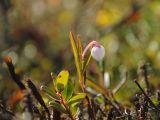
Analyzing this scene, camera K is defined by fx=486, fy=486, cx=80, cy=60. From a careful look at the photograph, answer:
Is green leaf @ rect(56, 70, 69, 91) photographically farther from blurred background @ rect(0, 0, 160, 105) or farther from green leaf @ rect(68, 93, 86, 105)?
blurred background @ rect(0, 0, 160, 105)

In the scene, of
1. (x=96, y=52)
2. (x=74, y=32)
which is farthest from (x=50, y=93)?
(x=74, y=32)

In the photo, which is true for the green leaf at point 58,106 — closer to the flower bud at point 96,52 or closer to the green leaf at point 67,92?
the green leaf at point 67,92

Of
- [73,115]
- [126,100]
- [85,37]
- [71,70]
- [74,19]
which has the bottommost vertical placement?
[73,115]

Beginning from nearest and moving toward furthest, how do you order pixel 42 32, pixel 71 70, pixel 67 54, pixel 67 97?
pixel 67 97, pixel 71 70, pixel 67 54, pixel 42 32

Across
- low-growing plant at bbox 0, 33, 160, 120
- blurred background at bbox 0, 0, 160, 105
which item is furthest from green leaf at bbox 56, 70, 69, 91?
blurred background at bbox 0, 0, 160, 105

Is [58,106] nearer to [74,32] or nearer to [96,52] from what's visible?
[96,52]

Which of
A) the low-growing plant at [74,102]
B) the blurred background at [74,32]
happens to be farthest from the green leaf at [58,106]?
the blurred background at [74,32]

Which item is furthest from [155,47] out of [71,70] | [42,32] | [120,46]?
[42,32]

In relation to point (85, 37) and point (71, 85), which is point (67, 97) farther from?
point (85, 37)
